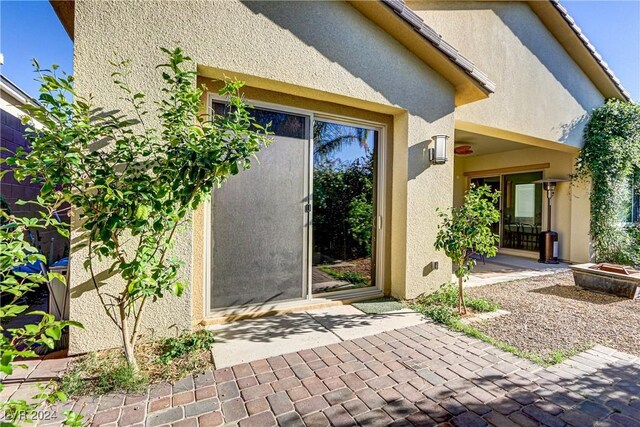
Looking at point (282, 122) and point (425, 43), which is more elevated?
point (425, 43)

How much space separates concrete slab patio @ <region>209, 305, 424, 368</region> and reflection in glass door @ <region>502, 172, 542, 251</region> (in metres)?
8.48

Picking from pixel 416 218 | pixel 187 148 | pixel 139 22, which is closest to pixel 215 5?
pixel 139 22

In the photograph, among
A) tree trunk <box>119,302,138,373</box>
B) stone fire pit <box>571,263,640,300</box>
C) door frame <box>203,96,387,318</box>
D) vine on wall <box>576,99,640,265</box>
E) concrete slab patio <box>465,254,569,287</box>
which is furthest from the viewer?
vine on wall <box>576,99,640,265</box>

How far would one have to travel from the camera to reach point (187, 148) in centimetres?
284

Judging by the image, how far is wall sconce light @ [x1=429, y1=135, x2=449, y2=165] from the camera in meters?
5.50

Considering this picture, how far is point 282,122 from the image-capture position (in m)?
4.81

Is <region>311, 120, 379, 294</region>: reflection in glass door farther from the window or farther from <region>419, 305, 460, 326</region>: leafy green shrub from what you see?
<region>419, 305, 460, 326</region>: leafy green shrub

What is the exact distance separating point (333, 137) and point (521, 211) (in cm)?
935

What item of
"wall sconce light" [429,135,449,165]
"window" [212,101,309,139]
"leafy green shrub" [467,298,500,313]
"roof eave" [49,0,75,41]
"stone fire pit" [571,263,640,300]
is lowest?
"leafy green shrub" [467,298,500,313]

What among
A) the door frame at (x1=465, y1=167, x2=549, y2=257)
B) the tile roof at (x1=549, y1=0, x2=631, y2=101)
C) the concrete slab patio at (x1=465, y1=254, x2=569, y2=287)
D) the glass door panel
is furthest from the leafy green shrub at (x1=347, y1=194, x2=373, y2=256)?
the door frame at (x1=465, y1=167, x2=549, y2=257)

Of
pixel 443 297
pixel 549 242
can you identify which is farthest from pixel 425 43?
pixel 549 242

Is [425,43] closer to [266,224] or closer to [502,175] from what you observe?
[266,224]

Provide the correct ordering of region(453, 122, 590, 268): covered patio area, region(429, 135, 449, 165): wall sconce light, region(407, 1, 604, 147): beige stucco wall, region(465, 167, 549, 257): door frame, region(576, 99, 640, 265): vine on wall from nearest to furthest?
region(429, 135, 449, 165): wall sconce light
region(407, 1, 604, 147): beige stucco wall
region(576, 99, 640, 265): vine on wall
region(453, 122, 590, 268): covered patio area
region(465, 167, 549, 257): door frame

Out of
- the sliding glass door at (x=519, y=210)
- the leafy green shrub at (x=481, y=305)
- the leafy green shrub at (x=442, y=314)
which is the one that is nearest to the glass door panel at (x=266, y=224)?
the leafy green shrub at (x=442, y=314)
